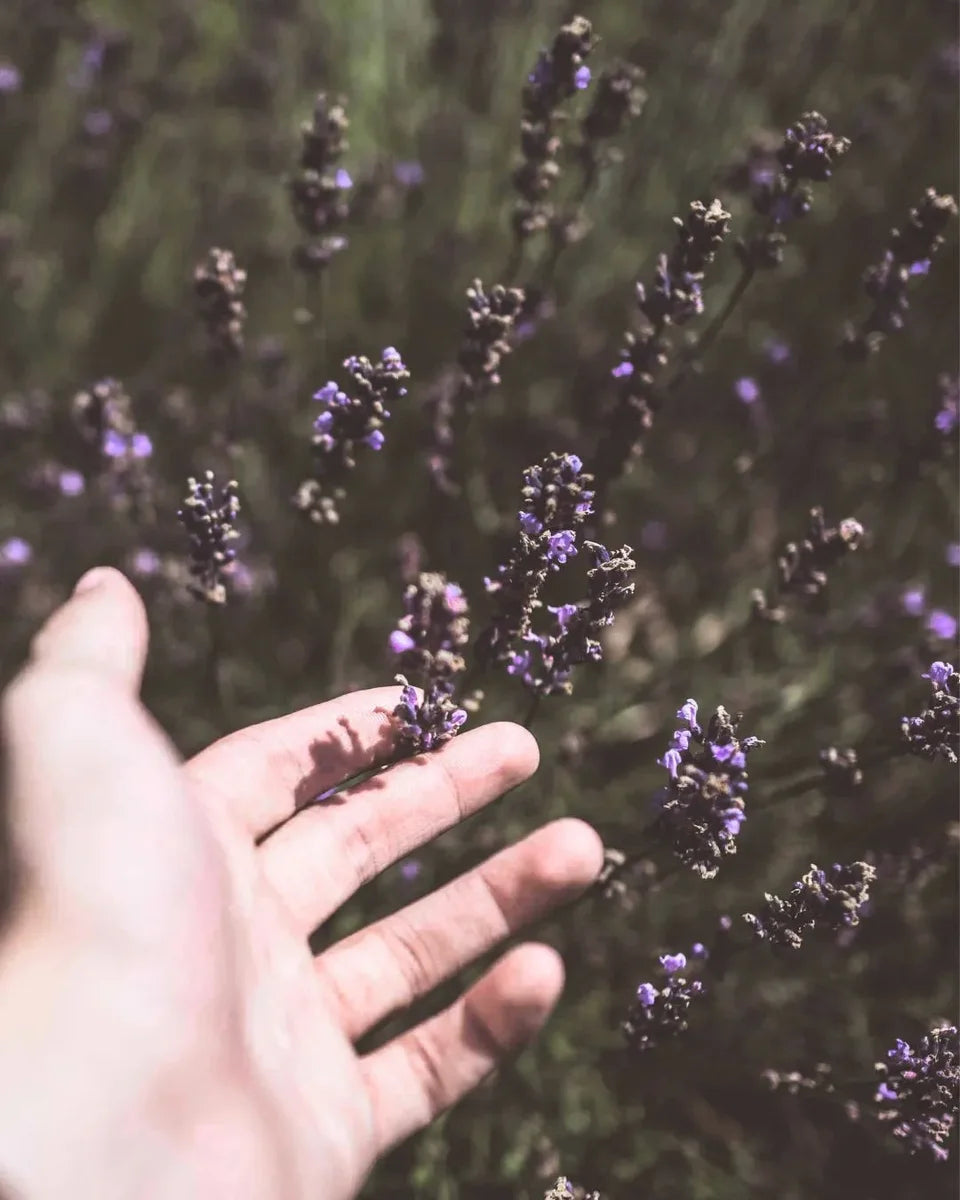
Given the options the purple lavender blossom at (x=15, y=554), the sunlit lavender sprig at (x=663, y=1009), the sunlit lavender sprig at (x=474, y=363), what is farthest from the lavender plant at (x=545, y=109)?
the sunlit lavender sprig at (x=663, y=1009)

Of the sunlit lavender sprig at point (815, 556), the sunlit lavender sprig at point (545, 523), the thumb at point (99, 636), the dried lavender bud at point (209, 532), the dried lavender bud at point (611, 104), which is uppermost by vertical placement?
the dried lavender bud at point (611, 104)

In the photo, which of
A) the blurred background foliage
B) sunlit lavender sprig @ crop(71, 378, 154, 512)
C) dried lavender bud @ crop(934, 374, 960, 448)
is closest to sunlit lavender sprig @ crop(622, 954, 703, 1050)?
the blurred background foliage

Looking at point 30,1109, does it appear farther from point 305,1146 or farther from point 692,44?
point 692,44

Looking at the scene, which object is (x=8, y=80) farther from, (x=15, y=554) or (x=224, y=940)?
(x=224, y=940)

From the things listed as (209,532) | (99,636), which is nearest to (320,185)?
(209,532)

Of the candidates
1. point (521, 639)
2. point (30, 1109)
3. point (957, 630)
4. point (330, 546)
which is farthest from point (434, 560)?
point (30, 1109)

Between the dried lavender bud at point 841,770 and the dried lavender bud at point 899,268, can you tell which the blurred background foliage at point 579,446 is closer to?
the dried lavender bud at point 841,770
